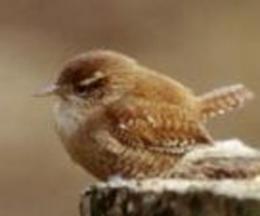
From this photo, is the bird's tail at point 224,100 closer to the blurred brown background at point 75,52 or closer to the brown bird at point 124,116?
the brown bird at point 124,116

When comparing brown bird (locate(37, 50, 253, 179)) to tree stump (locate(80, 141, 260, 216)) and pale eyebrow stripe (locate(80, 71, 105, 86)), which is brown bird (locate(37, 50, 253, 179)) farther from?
tree stump (locate(80, 141, 260, 216))

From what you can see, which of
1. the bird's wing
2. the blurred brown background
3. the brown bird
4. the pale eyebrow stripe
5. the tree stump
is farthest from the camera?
the blurred brown background

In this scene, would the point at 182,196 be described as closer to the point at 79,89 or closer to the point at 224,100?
the point at 79,89

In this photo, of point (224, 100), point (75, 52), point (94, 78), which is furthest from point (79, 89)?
point (75, 52)

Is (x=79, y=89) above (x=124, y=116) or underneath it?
above

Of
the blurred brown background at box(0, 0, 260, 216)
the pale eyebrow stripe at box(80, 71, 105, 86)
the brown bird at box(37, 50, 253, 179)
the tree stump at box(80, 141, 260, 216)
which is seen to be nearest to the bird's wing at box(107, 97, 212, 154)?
the brown bird at box(37, 50, 253, 179)
